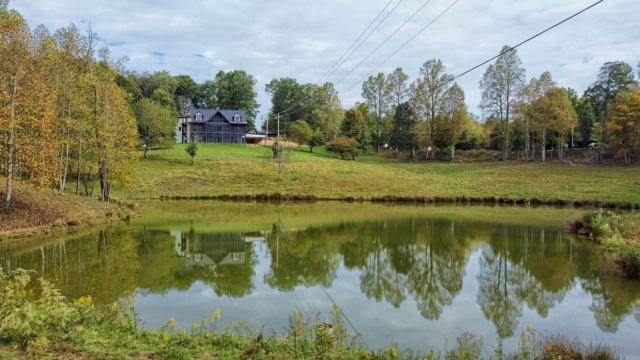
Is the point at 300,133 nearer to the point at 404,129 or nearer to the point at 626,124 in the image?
the point at 404,129

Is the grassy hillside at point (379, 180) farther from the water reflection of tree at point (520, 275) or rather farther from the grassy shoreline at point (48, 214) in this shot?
the water reflection of tree at point (520, 275)

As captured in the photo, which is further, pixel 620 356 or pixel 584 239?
pixel 584 239

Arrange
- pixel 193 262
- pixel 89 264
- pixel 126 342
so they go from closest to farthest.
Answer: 1. pixel 126 342
2. pixel 89 264
3. pixel 193 262

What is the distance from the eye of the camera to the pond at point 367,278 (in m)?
10.3

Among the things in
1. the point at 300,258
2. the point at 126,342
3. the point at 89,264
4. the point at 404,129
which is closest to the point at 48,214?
the point at 89,264

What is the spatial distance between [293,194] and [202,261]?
95.3 ft

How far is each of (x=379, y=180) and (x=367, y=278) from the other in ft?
121

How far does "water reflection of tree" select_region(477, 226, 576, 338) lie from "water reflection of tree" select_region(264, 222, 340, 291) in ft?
15.6

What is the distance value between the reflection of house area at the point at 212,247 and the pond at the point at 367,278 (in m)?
0.07

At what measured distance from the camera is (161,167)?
55094 mm

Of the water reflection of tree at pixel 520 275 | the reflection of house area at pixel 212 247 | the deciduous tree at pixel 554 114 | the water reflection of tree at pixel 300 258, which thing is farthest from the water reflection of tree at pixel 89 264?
the deciduous tree at pixel 554 114

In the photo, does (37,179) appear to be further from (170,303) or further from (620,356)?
(620,356)

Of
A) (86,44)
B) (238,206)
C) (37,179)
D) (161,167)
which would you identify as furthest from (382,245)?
(161,167)

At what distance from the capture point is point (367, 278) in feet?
48.4
